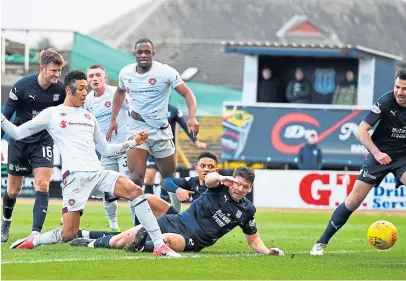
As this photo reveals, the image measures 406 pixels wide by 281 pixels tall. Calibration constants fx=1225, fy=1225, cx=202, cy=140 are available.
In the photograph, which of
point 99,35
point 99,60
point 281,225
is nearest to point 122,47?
point 99,35

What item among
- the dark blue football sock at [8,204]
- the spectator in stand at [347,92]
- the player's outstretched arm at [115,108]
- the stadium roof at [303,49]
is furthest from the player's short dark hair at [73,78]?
the spectator in stand at [347,92]

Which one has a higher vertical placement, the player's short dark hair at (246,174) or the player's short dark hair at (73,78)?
the player's short dark hair at (73,78)

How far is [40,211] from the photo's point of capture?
14195 mm

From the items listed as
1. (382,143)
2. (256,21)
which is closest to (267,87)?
(382,143)

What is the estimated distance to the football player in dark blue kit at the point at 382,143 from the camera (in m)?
13.0

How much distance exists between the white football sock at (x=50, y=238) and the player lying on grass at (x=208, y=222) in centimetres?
73

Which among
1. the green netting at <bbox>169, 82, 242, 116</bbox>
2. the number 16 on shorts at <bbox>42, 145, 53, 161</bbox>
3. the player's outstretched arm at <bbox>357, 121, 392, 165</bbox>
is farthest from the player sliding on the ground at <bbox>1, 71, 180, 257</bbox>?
the green netting at <bbox>169, 82, 242, 116</bbox>

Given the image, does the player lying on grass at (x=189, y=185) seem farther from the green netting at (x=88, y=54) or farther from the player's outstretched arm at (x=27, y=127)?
the green netting at (x=88, y=54)

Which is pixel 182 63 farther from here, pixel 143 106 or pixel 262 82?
pixel 143 106

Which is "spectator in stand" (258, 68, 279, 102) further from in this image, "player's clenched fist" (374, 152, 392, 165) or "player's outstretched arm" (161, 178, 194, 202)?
"player's clenched fist" (374, 152, 392, 165)

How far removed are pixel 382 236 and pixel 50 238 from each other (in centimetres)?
373

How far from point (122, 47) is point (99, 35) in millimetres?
5353

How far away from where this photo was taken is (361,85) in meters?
32.5

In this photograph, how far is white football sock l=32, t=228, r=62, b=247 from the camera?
12944mm
